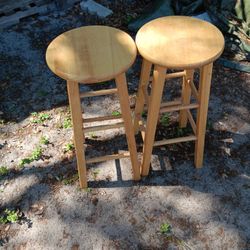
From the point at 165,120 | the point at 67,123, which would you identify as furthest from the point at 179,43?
the point at 67,123

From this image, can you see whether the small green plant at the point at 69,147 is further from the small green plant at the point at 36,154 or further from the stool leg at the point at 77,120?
the stool leg at the point at 77,120

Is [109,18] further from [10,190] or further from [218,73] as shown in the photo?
[10,190]

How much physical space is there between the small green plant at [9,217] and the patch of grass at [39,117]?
1093 millimetres

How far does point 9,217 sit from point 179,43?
2042 millimetres

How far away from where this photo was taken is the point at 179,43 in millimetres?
2514

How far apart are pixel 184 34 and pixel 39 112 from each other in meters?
2.06

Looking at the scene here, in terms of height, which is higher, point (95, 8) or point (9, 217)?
point (95, 8)

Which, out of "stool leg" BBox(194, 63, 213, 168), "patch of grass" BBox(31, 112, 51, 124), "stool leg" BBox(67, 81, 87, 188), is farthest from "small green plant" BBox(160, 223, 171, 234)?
"patch of grass" BBox(31, 112, 51, 124)

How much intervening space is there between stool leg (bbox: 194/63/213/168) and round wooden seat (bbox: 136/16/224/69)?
0.17 metres

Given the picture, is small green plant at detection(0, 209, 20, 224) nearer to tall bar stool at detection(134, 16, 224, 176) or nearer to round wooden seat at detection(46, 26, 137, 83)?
tall bar stool at detection(134, 16, 224, 176)

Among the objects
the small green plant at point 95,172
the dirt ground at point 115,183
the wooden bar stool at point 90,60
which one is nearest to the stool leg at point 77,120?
the wooden bar stool at point 90,60

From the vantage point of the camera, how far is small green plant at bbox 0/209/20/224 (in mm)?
3116

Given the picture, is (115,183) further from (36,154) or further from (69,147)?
(36,154)

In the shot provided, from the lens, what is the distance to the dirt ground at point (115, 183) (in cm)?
301
